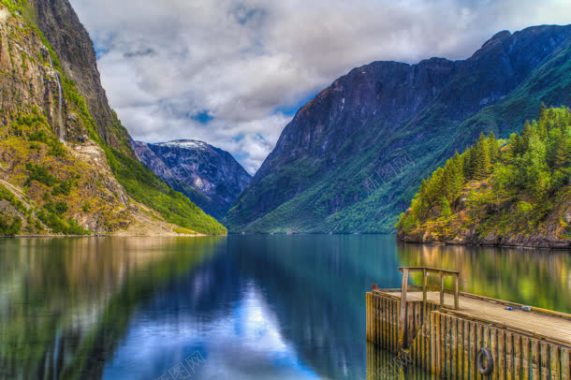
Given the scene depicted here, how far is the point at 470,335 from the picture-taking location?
24922mm

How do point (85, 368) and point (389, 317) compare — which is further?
point (389, 317)

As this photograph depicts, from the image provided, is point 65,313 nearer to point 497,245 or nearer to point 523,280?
point 523,280

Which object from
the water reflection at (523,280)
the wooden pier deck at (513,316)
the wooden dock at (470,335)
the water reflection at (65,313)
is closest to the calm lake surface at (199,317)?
the water reflection at (65,313)

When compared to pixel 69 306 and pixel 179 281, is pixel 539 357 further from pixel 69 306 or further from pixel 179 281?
pixel 179 281

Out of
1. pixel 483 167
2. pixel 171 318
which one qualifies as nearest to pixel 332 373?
pixel 171 318

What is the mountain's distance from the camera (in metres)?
131

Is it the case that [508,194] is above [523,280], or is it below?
above

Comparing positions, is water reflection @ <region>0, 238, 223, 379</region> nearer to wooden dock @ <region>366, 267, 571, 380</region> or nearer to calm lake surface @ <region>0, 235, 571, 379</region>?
calm lake surface @ <region>0, 235, 571, 379</region>

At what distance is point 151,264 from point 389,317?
7277 cm

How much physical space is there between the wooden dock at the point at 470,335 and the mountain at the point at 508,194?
4246 inches

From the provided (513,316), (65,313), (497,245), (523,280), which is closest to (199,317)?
(65,313)

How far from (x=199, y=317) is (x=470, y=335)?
98.6ft

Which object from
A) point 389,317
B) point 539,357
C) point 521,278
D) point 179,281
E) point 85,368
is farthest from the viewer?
point 179,281

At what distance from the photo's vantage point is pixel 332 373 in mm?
30594
